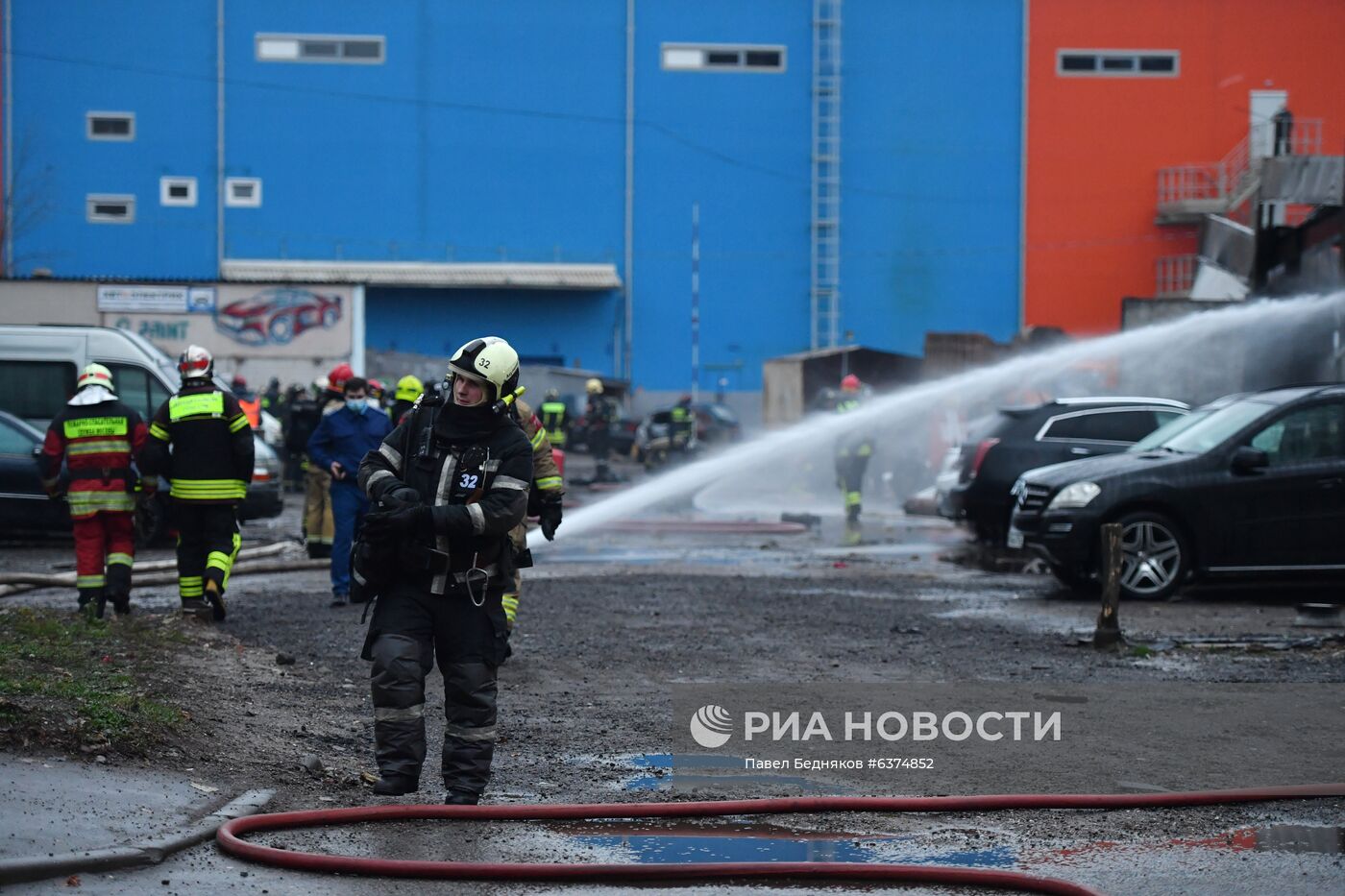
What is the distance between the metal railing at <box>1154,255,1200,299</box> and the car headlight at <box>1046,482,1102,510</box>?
3188 centimetres

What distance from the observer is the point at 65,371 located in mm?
17703

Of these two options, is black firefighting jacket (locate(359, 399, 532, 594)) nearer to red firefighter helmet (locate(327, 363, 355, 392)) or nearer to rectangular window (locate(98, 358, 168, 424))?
red firefighter helmet (locate(327, 363, 355, 392))

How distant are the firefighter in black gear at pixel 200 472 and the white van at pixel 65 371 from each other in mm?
7276

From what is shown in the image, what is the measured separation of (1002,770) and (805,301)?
37484mm

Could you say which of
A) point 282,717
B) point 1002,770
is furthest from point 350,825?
point 1002,770

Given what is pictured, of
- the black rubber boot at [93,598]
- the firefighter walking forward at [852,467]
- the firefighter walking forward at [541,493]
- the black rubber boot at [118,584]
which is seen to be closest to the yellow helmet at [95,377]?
the black rubber boot at [118,584]

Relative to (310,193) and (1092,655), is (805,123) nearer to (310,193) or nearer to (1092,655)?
(310,193)

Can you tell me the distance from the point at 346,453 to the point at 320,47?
3368cm

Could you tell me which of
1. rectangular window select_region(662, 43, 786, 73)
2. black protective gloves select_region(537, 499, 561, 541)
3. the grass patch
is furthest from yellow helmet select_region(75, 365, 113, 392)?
rectangular window select_region(662, 43, 786, 73)

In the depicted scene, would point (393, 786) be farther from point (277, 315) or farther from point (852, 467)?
point (277, 315)

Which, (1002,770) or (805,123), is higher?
(805,123)

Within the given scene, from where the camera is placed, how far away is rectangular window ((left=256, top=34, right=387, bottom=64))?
4309 centimetres

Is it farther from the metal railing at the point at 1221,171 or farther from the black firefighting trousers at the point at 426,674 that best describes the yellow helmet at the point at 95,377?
the metal railing at the point at 1221,171

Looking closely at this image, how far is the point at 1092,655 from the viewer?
9.70 m
